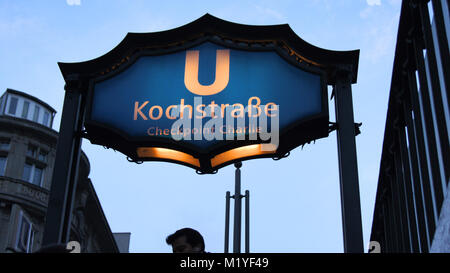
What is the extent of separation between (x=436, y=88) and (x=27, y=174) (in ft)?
80.8

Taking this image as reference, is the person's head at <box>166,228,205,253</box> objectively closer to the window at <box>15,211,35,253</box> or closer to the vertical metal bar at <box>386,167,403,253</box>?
the vertical metal bar at <box>386,167,403,253</box>

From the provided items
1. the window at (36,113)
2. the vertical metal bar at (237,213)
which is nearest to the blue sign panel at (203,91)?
the vertical metal bar at (237,213)

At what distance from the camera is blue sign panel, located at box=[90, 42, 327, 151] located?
32.5ft

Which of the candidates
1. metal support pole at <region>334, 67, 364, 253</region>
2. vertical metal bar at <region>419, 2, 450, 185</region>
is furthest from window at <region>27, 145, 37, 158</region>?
metal support pole at <region>334, 67, 364, 253</region>

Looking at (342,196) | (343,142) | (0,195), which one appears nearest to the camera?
(342,196)

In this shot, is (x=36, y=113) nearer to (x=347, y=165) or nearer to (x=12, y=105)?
(x=12, y=105)

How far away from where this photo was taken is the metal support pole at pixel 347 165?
8.29 m

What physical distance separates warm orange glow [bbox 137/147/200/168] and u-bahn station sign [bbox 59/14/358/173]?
15 mm

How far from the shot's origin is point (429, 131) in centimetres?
1848

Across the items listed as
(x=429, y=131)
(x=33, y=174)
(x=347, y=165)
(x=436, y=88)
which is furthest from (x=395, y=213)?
(x=347, y=165)

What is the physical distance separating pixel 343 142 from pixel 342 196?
3.24 feet
